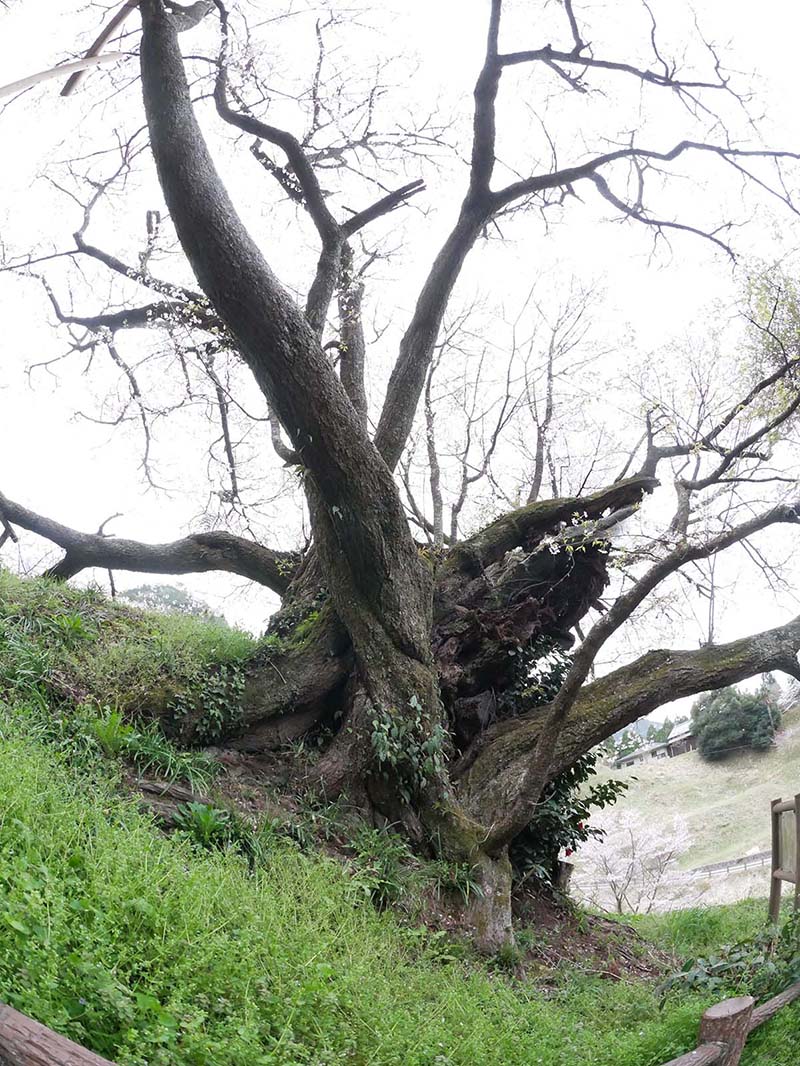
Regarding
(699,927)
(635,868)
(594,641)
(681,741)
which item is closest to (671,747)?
(681,741)

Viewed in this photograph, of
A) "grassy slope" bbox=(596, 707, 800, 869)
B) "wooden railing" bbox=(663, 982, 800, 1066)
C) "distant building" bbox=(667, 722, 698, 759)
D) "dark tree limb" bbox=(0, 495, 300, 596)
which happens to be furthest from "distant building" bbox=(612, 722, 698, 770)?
"wooden railing" bbox=(663, 982, 800, 1066)

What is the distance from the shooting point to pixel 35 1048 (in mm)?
1992

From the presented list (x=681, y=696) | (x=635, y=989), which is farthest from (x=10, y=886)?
(x=681, y=696)

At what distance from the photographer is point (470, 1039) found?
3.52 meters

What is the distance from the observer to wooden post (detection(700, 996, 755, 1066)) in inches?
132

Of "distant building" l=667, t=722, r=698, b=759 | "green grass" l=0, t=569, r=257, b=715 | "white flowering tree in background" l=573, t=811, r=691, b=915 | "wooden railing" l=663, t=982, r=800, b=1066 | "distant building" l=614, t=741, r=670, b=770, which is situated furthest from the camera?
"distant building" l=614, t=741, r=670, b=770

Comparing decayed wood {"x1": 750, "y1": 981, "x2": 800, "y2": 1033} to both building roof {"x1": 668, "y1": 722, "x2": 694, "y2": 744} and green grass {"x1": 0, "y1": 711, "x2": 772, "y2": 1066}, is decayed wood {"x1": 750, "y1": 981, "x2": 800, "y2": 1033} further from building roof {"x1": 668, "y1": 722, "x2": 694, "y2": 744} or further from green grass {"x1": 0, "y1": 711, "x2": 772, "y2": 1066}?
building roof {"x1": 668, "y1": 722, "x2": 694, "y2": 744}

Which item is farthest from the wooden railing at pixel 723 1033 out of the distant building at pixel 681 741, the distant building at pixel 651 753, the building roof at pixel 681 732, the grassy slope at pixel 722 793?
the distant building at pixel 651 753

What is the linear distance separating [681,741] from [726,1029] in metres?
20.5

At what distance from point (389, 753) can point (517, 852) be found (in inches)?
84.8

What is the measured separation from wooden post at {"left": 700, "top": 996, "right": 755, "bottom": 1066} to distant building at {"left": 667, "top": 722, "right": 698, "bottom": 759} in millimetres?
19328

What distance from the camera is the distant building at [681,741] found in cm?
2194

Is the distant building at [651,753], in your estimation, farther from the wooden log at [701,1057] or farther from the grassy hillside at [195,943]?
the wooden log at [701,1057]

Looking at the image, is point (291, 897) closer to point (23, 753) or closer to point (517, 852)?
point (23, 753)
